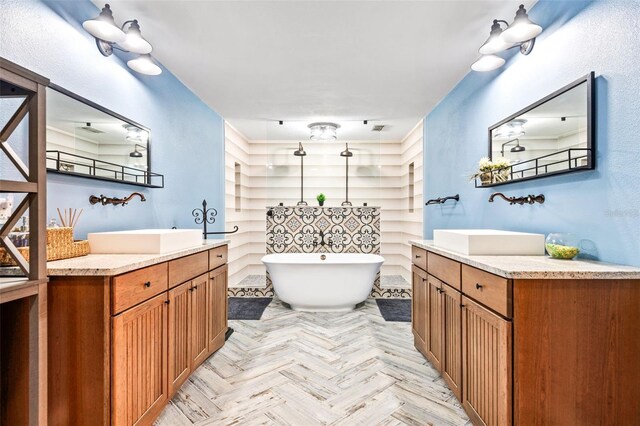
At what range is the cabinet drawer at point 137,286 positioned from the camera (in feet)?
4.49

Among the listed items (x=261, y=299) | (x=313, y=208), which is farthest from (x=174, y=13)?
(x=261, y=299)

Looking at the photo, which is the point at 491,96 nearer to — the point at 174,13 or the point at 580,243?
the point at 580,243

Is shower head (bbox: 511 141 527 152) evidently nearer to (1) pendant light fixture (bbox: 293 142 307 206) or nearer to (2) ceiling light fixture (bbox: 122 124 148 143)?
(2) ceiling light fixture (bbox: 122 124 148 143)

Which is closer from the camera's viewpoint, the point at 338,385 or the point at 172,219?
the point at 338,385

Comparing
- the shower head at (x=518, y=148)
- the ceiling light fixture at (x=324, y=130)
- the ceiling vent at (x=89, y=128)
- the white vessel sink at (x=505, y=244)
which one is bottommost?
the white vessel sink at (x=505, y=244)

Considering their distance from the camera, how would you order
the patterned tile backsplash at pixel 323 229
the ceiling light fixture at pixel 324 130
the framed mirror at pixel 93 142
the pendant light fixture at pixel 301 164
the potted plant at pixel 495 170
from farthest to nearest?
the pendant light fixture at pixel 301 164 → the patterned tile backsplash at pixel 323 229 → the ceiling light fixture at pixel 324 130 → the potted plant at pixel 495 170 → the framed mirror at pixel 93 142

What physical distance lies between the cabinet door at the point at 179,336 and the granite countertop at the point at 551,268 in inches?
69.8

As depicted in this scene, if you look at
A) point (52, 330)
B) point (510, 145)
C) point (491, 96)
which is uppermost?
point (491, 96)

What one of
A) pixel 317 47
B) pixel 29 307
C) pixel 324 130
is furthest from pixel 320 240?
pixel 29 307

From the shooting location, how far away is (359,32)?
2230mm

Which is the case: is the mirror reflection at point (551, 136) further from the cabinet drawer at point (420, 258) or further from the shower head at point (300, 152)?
the shower head at point (300, 152)

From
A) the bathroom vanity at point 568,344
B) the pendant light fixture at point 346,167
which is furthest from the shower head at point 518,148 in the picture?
the pendant light fixture at point 346,167

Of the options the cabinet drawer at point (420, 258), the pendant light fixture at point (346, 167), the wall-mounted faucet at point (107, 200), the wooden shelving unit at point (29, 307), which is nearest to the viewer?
the wooden shelving unit at point (29, 307)

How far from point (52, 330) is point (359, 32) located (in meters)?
2.54
